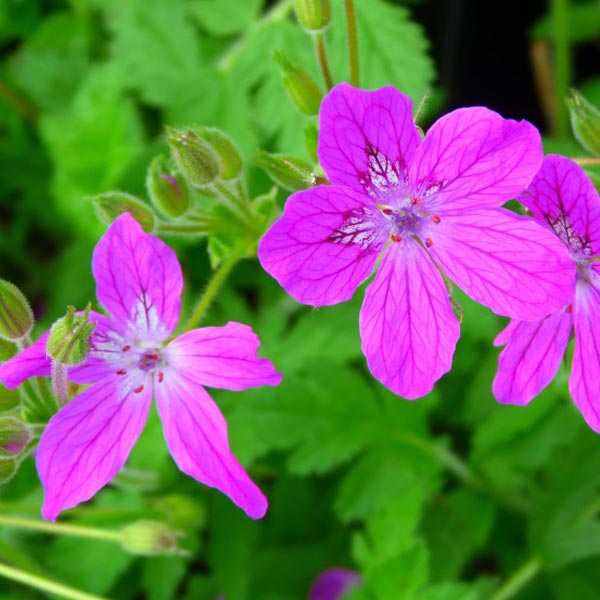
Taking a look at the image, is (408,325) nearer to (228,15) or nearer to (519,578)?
(519,578)

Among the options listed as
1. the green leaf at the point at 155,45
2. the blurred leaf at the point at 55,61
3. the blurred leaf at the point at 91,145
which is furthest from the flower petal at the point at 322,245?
the blurred leaf at the point at 55,61

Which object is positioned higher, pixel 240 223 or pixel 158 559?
pixel 240 223

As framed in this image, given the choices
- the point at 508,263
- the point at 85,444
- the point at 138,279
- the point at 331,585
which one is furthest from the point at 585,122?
the point at 331,585

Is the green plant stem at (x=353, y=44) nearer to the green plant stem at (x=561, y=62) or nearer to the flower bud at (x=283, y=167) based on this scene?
the flower bud at (x=283, y=167)

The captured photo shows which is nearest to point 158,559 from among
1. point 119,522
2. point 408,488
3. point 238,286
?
point 119,522

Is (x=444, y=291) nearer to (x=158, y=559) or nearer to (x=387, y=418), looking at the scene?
(x=387, y=418)

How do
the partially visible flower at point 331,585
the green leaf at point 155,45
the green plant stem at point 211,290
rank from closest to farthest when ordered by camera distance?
the green plant stem at point 211,290 < the partially visible flower at point 331,585 < the green leaf at point 155,45
